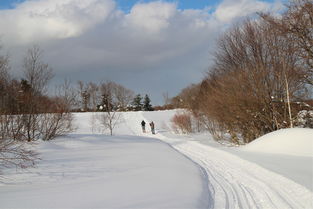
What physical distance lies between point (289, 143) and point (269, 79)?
18.4 feet

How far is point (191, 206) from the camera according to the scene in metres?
5.36

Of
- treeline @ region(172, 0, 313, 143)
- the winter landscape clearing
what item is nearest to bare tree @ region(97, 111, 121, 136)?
treeline @ region(172, 0, 313, 143)

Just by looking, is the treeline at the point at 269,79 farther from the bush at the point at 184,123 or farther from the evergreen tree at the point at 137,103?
the evergreen tree at the point at 137,103

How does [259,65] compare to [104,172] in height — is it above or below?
above

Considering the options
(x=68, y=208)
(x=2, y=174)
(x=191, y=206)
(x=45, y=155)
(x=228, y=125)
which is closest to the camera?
(x=68, y=208)

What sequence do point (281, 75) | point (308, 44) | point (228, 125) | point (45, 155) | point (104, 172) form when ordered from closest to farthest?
point (104, 172) < point (45, 155) < point (308, 44) < point (281, 75) < point (228, 125)

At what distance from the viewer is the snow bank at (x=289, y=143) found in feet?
37.1

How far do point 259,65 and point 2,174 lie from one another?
1527 cm

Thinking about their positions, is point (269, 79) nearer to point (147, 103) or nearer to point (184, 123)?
point (184, 123)

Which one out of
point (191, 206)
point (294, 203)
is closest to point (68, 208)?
point (191, 206)

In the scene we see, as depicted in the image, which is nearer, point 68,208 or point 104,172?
point 68,208

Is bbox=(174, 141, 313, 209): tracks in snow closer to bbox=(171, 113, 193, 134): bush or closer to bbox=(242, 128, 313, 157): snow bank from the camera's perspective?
bbox=(242, 128, 313, 157): snow bank

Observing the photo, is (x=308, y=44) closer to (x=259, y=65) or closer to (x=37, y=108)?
(x=259, y=65)

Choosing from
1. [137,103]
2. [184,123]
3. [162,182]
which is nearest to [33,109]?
[162,182]
